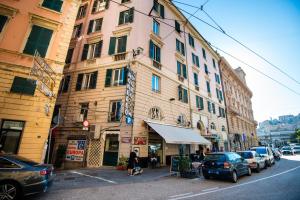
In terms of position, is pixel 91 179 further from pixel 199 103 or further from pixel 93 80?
pixel 199 103

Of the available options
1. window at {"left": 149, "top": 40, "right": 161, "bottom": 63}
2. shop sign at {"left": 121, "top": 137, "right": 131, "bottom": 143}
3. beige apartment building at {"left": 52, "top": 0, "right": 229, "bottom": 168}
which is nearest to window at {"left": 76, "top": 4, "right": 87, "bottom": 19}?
beige apartment building at {"left": 52, "top": 0, "right": 229, "bottom": 168}

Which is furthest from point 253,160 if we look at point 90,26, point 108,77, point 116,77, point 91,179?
point 90,26

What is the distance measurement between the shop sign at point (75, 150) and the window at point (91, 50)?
8817 mm

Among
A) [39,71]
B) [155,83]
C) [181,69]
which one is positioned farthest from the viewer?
[181,69]

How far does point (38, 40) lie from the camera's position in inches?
488

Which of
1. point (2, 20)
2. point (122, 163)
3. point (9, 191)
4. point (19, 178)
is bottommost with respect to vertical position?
point (9, 191)

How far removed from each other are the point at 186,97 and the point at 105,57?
1079cm

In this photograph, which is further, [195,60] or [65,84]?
[195,60]

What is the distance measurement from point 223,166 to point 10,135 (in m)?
12.9

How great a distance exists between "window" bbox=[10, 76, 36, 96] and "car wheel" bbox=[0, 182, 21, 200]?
306 inches

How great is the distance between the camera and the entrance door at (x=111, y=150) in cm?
1359

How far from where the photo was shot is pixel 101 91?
52.0 ft

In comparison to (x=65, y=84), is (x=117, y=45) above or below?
above

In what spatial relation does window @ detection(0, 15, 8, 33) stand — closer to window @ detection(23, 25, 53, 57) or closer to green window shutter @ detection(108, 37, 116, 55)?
window @ detection(23, 25, 53, 57)
